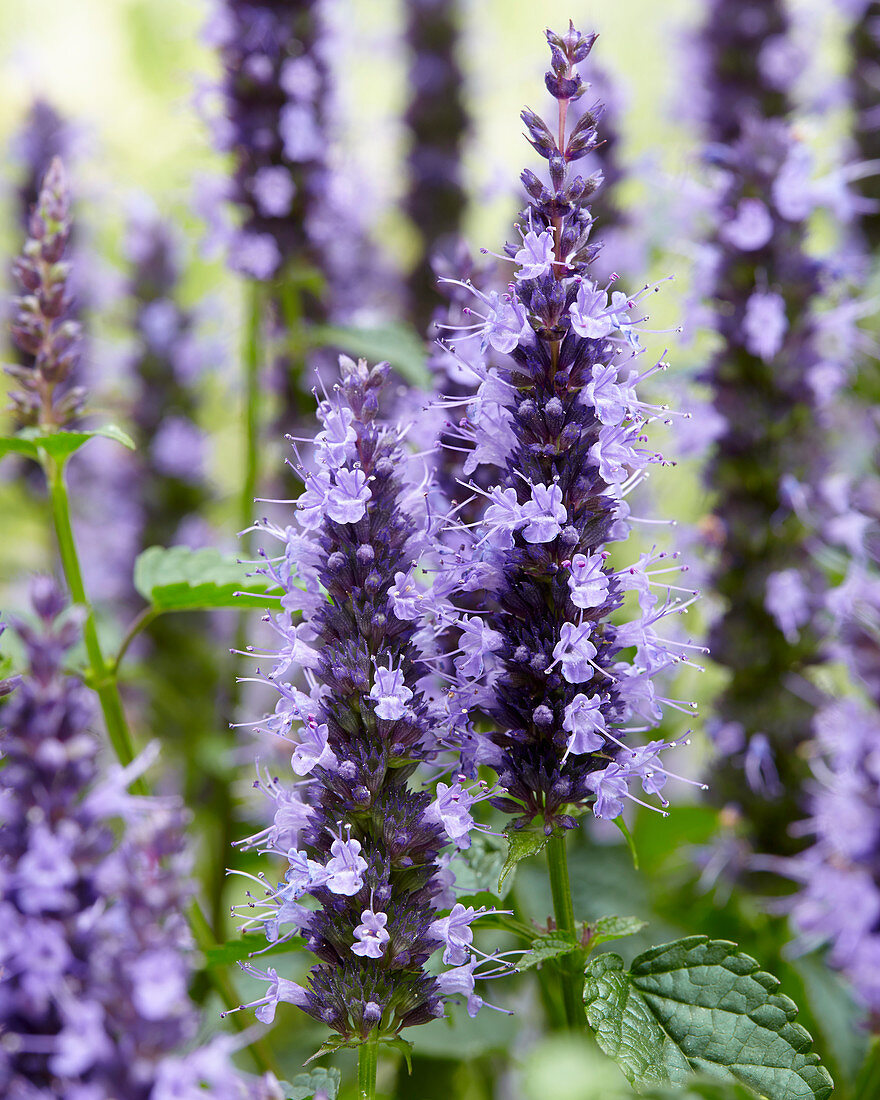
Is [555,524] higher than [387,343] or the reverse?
the reverse

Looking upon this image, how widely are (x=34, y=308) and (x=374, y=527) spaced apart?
605mm

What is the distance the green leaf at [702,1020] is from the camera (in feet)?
3.80

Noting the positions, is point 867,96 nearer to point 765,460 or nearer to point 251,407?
point 765,460

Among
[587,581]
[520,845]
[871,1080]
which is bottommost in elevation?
[871,1080]

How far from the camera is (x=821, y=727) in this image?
6.88 ft

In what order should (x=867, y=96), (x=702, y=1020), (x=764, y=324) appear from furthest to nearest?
(x=867, y=96) → (x=764, y=324) → (x=702, y=1020)

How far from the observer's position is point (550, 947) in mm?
1187

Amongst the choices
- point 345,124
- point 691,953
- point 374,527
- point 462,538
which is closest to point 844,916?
point 691,953

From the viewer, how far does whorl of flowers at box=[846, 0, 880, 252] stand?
11.2 feet

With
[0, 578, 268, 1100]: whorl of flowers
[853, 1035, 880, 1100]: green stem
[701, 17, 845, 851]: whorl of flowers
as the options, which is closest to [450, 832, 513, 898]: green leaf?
[0, 578, 268, 1100]: whorl of flowers

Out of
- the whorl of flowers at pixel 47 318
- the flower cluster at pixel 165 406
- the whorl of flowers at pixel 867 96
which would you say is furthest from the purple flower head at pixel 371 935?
the whorl of flowers at pixel 867 96

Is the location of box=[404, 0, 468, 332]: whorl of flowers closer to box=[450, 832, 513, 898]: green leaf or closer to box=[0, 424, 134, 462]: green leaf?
box=[0, 424, 134, 462]: green leaf

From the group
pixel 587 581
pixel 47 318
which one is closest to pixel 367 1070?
pixel 587 581

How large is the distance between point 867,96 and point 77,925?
345cm
